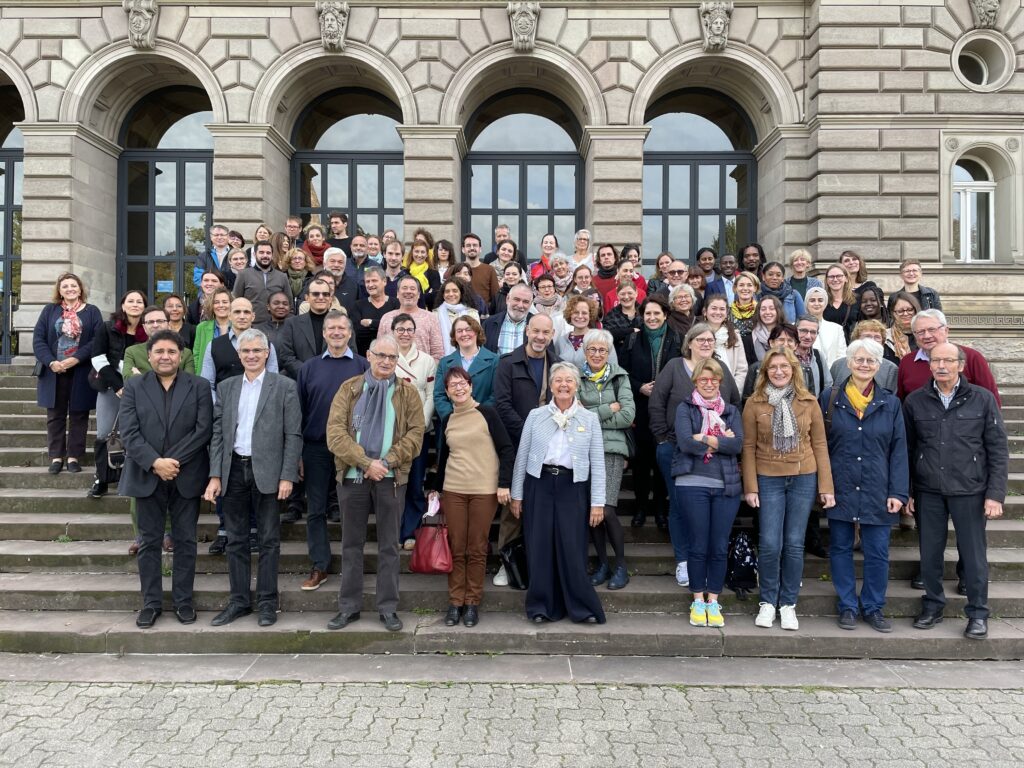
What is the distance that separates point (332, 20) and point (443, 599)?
11.1 metres

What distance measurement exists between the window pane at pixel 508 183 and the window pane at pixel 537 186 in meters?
0.23

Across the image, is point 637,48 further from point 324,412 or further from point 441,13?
point 324,412

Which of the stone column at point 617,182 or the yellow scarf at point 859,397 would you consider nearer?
the yellow scarf at point 859,397

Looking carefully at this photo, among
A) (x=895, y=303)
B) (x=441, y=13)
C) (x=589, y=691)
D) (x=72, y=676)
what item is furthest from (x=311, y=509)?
(x=441, y=13)

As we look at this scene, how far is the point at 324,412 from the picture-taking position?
5.80 m

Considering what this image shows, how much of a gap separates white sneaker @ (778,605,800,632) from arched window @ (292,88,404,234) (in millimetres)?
11148

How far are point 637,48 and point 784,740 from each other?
39.7 feet

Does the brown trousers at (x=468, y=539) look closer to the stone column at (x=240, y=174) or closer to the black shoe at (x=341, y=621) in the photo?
the black shoe at (x=341, y=621)

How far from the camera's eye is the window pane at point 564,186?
568 inches

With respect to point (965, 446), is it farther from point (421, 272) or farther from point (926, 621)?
point (421, 272)

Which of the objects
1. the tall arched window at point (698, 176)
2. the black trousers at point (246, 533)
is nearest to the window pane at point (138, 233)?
the tall arched window at point (698, 176)

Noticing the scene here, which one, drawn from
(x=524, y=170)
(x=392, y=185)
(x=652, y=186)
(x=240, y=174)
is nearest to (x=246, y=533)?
(x=240, y=174)

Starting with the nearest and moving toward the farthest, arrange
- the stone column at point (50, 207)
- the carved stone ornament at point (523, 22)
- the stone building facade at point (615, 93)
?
the stone building facade at point (615, 93)
the carved stone ornament at point (523, 22)
the stone column at point (50, 207)

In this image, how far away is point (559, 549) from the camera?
5.45 metres
